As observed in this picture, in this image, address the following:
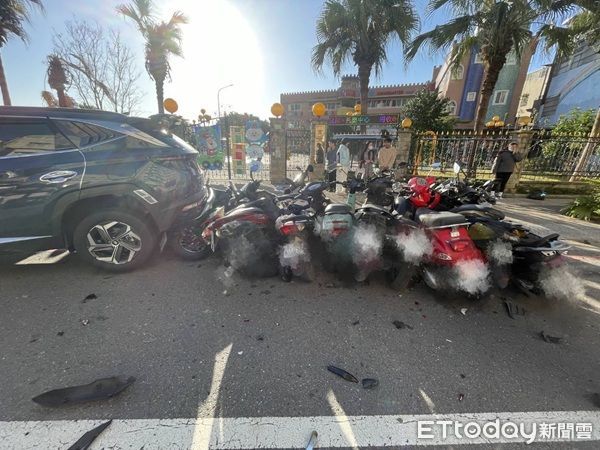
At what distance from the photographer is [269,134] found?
33.2 ft

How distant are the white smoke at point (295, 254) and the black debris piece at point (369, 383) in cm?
145

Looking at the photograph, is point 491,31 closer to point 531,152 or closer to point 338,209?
point 531,152

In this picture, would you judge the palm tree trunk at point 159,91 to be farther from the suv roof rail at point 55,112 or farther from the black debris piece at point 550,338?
the black debris piece at point 550,338

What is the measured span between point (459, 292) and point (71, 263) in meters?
4.95

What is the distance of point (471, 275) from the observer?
8.84 ft

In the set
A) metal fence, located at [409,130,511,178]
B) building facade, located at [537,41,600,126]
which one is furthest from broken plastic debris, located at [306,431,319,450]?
building facade, located at [537,41,600,126]

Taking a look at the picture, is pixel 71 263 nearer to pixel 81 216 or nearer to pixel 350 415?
pixel 81 216

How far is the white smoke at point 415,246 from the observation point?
2885mm

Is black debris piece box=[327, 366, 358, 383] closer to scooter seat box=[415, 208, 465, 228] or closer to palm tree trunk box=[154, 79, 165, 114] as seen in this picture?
scooter seat box=[415, 208, 465, 228]

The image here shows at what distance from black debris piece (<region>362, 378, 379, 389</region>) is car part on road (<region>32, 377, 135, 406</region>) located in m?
1.69

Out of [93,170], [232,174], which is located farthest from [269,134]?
[93,170]

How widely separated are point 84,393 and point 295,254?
2.09 metres

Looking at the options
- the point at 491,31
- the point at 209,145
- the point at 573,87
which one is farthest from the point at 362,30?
the point at 573,87

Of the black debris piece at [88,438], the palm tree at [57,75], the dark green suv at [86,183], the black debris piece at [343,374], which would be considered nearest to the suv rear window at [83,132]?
→ the dark green suv at [86,183]
